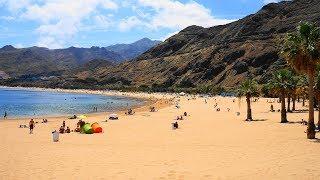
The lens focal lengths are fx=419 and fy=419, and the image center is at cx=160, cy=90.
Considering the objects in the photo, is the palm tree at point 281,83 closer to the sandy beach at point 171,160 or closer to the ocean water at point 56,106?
the sandy beach at point 171,160

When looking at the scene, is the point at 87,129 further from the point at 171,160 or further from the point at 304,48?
the point at 304,48

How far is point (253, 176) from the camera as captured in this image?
1781 centimetres

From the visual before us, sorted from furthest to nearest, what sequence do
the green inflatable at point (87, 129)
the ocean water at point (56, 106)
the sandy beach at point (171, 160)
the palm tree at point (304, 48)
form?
the ocean water at point (56, 106)
the green inflatable at point (87, 129)
the palm tree at point (304, 48)
the sandy beach at point (171, 160)

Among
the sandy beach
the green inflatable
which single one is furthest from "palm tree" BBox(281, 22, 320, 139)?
the green inflatable

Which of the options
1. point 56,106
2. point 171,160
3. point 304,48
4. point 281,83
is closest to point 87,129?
point 171,160

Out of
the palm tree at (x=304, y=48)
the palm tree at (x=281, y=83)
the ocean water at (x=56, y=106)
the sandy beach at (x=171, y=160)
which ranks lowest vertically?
the sandy beach at (x=171, y=160)

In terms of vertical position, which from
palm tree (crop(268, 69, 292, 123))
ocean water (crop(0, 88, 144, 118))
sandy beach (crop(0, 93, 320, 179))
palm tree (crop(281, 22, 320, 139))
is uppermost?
palm tree (crop(281, 22, 320, 139))

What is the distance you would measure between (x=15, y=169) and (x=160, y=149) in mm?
9397

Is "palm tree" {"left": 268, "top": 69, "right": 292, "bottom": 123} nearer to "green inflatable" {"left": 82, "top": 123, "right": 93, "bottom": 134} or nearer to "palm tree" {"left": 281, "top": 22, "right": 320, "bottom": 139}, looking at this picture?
"palm tree" {"left": 281, "top": 22, "right": 320, "bottom": 139}

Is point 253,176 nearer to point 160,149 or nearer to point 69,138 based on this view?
point 160,149

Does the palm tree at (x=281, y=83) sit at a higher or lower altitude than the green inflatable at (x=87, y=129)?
higher

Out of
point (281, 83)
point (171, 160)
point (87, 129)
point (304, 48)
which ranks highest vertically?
point (304, 48)

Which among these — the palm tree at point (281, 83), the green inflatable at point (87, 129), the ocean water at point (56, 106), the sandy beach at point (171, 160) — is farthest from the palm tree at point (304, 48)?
the ocean water at point (56, 106)

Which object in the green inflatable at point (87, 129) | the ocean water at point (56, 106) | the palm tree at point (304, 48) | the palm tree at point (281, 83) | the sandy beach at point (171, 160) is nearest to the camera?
the sandy beach at point (171, 160)
